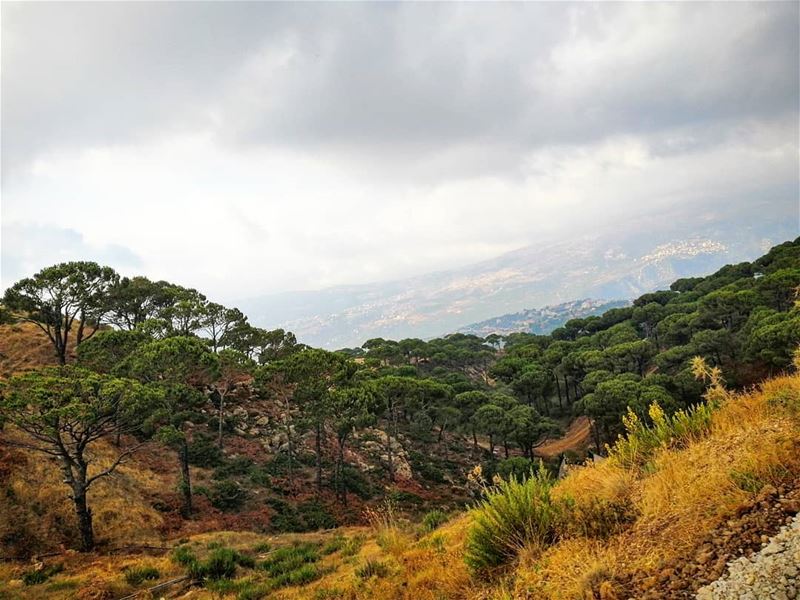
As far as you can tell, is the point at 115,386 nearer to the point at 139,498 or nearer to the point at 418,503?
the point at 139,498

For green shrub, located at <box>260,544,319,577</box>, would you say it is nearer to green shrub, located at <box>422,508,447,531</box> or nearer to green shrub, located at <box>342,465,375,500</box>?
green shrub, located at <box>422,508,447,531</box>

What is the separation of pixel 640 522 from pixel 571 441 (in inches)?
1924

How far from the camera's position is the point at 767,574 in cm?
303

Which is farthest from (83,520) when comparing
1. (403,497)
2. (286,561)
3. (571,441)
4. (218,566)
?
(571,441)

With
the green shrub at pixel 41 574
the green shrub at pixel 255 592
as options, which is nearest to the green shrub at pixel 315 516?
the green shrub at pixel 41 574

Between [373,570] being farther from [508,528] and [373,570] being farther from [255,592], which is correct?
[508,528]

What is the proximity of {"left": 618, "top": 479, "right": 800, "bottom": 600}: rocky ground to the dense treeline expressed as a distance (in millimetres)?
18096

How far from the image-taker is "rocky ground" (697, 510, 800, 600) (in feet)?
9.52

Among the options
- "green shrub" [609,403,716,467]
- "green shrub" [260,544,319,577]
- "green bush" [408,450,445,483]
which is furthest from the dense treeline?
"green shrub" [609,403,716,467]

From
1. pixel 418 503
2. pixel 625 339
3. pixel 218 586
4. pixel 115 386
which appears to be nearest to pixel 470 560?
pixel 218 586

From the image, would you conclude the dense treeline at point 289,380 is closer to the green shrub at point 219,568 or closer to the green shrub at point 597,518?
the green shrub at point 219,568

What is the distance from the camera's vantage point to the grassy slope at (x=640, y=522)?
3.98 meters

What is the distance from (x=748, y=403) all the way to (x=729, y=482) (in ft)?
10.9

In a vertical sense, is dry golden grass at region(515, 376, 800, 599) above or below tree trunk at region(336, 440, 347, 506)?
above
